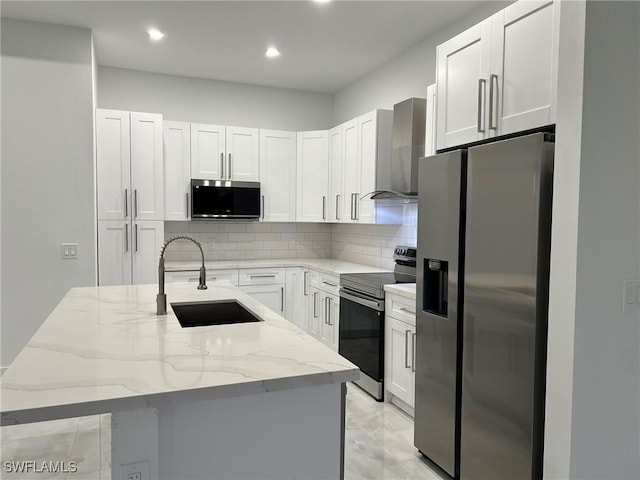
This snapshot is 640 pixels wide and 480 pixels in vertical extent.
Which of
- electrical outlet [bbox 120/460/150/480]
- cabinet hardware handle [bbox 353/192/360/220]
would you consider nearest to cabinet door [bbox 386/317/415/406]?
cabinet hardware handle [bbox 353/192/360/220]

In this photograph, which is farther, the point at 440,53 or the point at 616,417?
the point at 440,53

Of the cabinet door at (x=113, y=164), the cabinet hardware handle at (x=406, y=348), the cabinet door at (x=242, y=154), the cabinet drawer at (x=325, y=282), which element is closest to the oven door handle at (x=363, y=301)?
the cabinet drawer at (x=325, y=282)

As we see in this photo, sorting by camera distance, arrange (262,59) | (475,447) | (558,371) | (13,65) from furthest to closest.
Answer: (262,59) < (13,65) < (475,447) < (558,371)

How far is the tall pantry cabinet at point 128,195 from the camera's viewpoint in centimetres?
414

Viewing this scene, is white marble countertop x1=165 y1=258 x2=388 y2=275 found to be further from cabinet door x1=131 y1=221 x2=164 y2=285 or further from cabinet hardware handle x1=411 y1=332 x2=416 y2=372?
cabinet hardware handle x1=411 y1=332 x2=416 y2=372

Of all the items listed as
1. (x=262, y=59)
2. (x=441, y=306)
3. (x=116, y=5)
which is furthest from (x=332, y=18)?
(x=441, y=306)

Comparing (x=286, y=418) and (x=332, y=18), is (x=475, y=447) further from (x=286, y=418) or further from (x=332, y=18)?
(x=332, y=18)

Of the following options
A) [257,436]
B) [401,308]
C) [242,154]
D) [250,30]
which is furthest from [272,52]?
[257,436]

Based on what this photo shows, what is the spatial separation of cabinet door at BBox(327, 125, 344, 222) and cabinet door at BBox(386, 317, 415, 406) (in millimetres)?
1649

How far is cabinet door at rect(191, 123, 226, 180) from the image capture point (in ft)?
15.7

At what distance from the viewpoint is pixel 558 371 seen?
1818 mm

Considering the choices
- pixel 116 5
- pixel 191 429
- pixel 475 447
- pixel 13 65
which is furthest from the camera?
pixel 13 65

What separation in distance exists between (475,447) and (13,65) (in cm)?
428

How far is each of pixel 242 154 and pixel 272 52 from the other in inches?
45.5
